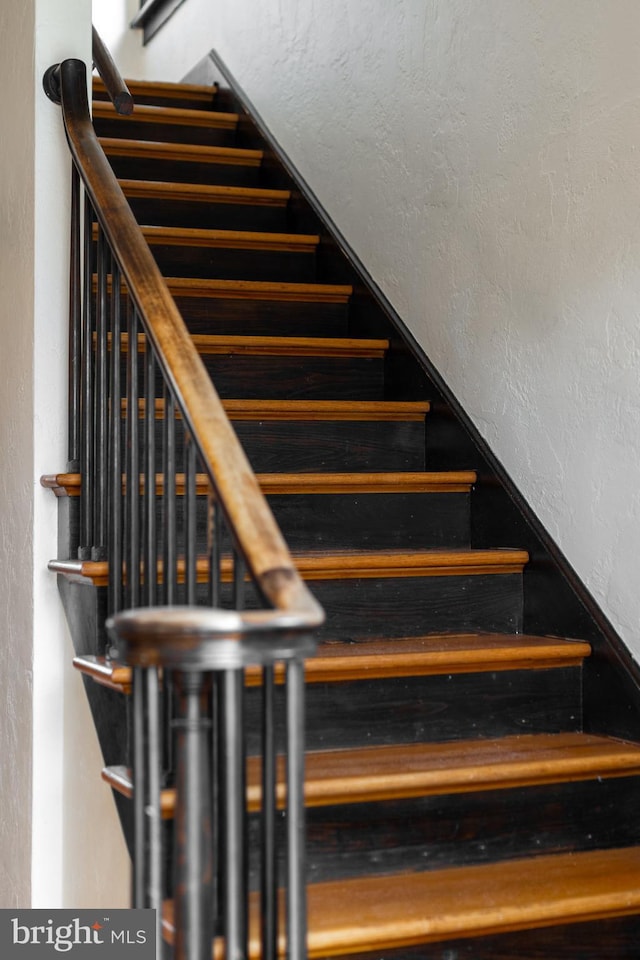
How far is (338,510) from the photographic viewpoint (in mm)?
2943

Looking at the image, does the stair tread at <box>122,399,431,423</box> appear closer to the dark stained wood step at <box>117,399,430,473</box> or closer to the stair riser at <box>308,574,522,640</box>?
the dark stained wood step at <box>117,399,430,473</box>

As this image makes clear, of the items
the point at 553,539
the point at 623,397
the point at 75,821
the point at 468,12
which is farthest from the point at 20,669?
the point at 468,12

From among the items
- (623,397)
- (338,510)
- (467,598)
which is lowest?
(467,598)

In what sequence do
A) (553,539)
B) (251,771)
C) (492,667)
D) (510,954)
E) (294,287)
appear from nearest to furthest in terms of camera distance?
(510,954)
(251,771)
(492,667)
(553,539)
(294,287)

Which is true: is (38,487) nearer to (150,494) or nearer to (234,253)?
(150,494)

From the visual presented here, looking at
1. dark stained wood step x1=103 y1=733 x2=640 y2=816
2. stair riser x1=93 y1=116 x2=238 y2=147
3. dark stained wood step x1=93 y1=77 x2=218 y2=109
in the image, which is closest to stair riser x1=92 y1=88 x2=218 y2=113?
dark stained wood step x1=93 y1=77 x2=218 y2=109

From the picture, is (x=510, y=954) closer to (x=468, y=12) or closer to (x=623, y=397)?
(x=623, y=397)

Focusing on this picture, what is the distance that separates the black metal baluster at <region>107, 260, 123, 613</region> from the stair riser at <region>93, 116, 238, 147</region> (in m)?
2.29

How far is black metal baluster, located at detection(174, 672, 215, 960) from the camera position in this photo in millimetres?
1427

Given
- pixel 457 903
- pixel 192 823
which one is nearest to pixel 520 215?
pixel 457 903

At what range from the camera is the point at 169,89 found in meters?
4.83

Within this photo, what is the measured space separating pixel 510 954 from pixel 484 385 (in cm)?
148

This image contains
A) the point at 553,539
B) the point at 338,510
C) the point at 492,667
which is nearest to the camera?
the point at 492,667

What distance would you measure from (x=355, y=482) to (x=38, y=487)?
2.54ft
